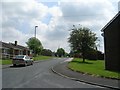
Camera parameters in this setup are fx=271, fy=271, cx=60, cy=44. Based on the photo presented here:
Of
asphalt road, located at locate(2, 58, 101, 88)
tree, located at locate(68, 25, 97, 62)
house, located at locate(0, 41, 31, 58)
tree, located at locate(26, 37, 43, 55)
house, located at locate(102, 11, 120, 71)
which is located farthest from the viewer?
tree, located at locate(26, 37, 43, 55)

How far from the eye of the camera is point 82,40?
58.2 m

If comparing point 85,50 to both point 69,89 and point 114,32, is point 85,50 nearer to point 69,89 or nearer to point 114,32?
point 114,32

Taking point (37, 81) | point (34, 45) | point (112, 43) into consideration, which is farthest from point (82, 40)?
point (34, 45)

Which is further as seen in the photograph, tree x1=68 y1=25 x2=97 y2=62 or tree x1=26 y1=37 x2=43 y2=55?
tree x1=26 y1=37 x2=43 y2=55

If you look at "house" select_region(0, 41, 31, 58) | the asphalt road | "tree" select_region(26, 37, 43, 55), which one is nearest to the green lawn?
the asphalt road

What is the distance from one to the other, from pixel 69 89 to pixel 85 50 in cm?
4474

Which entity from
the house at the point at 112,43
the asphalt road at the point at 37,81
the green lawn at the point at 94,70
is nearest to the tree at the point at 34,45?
the green lawn at the point at 94,70

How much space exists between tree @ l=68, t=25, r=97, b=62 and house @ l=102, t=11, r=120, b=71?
24.6m

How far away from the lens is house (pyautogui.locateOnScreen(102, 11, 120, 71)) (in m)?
30.5

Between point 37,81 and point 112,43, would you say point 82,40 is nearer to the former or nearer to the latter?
point 112,43

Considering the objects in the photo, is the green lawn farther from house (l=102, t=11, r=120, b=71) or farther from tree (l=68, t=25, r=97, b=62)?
tree (l=68, t=25, r=97, b=62)

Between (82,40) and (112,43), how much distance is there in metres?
26.8

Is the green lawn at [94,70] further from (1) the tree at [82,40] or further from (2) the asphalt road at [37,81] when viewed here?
(1) the tree at [82,40]

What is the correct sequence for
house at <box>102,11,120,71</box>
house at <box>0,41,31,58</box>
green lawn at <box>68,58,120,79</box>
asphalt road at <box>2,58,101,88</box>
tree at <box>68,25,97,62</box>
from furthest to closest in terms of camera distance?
house at <box>0,41,31,58</box>
tree at <box>68,25,97,62</box>
house at <box>102,11,120,71</box>
green lawn at <box>68,58,120,79</box>
asphalt road at <box>2,58,101,88</box>
